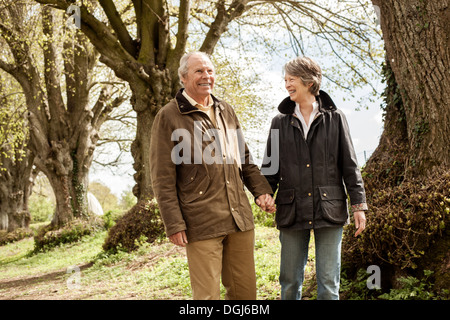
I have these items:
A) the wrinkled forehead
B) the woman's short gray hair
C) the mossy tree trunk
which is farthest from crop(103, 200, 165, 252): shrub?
the woman's short gray hair

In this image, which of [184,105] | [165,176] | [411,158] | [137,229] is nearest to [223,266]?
[165,176]

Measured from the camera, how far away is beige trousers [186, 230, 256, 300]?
3.29 m

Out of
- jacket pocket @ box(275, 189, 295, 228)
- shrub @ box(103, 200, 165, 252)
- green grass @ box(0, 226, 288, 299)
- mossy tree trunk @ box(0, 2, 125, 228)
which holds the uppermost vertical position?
mossy tree trunk @ box(0, 2, 125, 228)

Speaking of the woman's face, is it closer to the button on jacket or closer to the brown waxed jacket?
the button on jacket

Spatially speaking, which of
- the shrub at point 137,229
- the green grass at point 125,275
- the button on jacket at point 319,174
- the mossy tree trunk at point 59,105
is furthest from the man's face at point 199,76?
the mossy tree trunk at point 59,105

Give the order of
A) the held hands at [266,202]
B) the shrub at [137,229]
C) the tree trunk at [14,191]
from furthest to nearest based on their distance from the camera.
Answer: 1. the tree trunk at [14,191]
2. the shrub at [137,229]
3. the held hands at [266,202]

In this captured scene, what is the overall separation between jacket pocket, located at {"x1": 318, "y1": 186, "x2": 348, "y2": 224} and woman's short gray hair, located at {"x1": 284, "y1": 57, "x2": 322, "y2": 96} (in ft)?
2.69

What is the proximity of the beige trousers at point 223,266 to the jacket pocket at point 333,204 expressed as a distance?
605mm

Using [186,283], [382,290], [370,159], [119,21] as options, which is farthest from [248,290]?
[119,21]

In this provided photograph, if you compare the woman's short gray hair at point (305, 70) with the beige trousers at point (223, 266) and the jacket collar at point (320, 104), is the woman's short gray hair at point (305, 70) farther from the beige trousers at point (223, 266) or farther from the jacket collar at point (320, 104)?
the beige trousers at point (223, 266)

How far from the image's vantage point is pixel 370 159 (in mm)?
5672

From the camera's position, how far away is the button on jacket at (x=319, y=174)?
336cm

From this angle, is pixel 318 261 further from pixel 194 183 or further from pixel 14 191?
pixel 14 191
